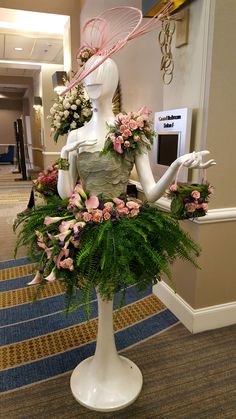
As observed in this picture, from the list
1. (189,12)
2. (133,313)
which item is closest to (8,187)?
(133,313)

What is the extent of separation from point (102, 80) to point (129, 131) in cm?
24

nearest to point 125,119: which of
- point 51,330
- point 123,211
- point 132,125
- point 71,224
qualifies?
point 132,125

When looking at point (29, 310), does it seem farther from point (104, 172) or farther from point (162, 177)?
point (162, 177)

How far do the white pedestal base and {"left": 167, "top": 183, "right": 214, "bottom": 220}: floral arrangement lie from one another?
2.83 ft

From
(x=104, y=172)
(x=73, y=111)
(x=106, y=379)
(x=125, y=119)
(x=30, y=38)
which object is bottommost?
(x=106, y=379)

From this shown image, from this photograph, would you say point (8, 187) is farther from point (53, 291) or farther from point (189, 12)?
point (189, 12)

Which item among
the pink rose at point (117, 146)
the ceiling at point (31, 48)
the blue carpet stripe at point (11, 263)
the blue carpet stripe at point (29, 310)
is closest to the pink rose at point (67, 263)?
the pink rose at point (117, 146)

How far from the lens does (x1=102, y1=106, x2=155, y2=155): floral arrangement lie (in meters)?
A: 1.23

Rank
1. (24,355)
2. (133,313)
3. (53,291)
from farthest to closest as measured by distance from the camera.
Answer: (53,291)
(133,313)
(24,355)

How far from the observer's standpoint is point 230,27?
161cm

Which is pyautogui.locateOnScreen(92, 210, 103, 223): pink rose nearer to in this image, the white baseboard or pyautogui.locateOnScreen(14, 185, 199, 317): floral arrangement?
pyautogui.locateOnScreen(14, 185, 199, 317): floral arrangement

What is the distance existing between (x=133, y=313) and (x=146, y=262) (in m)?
1.21

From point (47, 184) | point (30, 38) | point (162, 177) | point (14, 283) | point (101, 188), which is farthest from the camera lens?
point (30, 38)

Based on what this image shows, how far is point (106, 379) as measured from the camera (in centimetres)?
147
